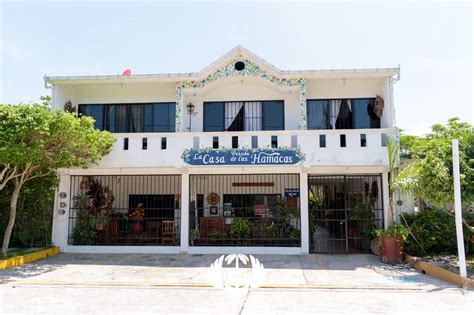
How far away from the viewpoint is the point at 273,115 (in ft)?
49.0

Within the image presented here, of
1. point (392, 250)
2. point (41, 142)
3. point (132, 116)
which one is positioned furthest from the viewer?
point (132, 116)

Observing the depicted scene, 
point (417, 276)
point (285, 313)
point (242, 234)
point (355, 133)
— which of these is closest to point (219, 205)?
point (242, 234)

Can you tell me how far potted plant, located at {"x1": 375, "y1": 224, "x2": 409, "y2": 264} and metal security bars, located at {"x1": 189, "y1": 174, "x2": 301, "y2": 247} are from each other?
2810mm

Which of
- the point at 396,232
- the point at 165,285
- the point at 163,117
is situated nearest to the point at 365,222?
the point at 396,232

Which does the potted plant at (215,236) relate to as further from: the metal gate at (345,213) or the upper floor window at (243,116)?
the upper floor window at (243,116)

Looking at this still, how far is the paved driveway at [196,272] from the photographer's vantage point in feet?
29.4

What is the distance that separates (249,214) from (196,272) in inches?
300

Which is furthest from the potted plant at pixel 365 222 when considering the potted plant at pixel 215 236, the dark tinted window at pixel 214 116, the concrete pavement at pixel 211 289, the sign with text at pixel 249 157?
the dark tinted window at pixel 214 116

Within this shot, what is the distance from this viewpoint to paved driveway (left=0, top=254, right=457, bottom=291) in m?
8.96

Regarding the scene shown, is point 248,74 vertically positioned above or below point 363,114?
above

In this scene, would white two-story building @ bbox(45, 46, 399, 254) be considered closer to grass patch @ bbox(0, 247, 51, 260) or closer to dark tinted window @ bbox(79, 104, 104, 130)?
dark tinted window @ bbox(79, 104, 104, 130)

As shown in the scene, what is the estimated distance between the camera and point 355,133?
12.5 meters

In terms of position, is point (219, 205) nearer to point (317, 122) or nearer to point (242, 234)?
point (242, 234)

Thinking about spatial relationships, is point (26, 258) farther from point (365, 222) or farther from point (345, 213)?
point (365, 222)
